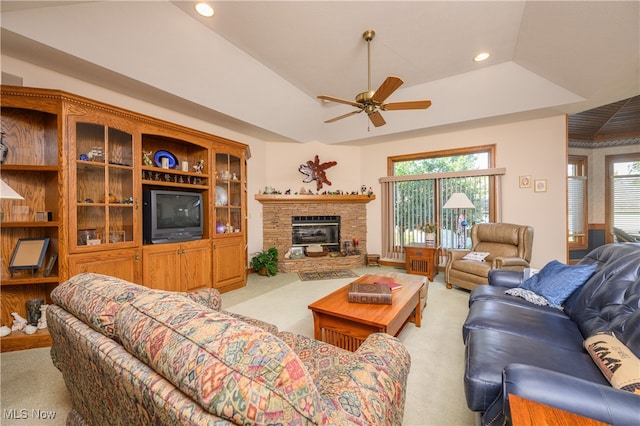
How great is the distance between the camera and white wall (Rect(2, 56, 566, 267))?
10.5 feet

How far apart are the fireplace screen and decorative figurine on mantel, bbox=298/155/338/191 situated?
722 millimetres

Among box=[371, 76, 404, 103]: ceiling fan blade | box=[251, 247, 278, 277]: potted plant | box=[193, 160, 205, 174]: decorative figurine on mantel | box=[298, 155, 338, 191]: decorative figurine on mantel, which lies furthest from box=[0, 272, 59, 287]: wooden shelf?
box=[298, 155, 338, 191]: decorative figurine on mantel

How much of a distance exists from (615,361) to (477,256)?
2723mm

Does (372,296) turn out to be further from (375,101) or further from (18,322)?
(18,322)

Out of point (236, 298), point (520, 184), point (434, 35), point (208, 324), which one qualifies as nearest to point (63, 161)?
point (236, 298)

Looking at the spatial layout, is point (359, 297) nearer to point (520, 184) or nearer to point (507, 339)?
point (507, 339)

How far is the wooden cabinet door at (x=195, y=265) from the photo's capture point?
3.25 meters

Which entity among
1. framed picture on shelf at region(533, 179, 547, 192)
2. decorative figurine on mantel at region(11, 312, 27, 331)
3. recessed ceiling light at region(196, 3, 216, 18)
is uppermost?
recessed ceiling light at region(196, 3, 216, 18)

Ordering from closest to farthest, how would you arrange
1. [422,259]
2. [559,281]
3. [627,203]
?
[559,281] → [422,259] → [627,203]

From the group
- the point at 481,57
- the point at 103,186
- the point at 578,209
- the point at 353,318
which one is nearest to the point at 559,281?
the point at 353,318

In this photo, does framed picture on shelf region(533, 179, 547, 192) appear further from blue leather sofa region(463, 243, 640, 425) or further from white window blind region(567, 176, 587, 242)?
white window blind region(567, 176, 587, 242)

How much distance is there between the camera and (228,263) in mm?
3809

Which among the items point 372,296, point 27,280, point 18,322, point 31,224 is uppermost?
point 31,224

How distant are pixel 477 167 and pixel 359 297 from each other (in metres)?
3.83
